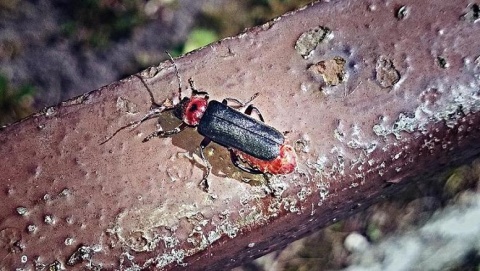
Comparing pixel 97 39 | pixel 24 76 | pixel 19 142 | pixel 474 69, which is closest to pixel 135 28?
pixel 97 39

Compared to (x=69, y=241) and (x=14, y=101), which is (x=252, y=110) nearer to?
(x=69, y=241)

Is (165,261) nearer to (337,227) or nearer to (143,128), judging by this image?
(143,128)

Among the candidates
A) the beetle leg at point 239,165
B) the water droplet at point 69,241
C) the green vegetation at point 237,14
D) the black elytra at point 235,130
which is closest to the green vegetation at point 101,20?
the green vegetation at point 237,14

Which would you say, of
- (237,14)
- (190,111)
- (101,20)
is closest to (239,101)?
(190,111)

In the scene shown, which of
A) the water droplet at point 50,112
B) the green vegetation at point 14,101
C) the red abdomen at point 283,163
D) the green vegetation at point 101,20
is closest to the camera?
the red abdomen at point 283,163

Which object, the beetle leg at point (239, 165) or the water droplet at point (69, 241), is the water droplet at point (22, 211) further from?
the beetle leg at point (239, 165)

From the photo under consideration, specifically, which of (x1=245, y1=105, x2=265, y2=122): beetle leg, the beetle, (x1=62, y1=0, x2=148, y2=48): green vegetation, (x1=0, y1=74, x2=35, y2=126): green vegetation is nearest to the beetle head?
the beetle
